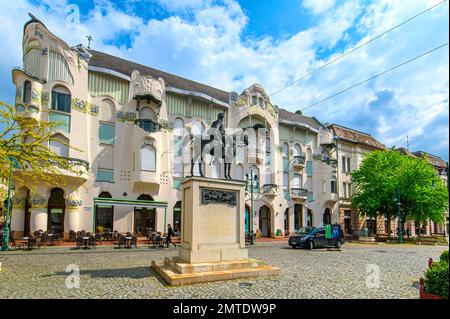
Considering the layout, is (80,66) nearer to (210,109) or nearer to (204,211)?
(210,109)

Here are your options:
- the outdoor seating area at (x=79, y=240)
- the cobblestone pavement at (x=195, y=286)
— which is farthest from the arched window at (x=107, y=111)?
the cobblestone pavement at (x=195, y=286)

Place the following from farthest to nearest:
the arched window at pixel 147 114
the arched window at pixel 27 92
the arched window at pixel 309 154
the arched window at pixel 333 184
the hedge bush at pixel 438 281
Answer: the arched window at pixel 333 184, the arched window at pixel 309 154, the arched window at pixel 147 114, the arched window at pixel 27 92, the hedge bush at pixel 438 281

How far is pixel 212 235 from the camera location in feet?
35.0

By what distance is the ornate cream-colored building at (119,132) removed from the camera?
2423cm

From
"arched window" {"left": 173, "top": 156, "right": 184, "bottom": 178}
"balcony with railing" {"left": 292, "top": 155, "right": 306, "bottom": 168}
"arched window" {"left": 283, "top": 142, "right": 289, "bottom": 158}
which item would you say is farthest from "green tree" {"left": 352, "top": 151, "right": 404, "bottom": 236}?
"arched window" {"left": 173, "top": 156, "right": 184, "bottom": 178}

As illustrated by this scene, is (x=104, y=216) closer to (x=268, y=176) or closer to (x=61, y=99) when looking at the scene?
(x=61, y=99)

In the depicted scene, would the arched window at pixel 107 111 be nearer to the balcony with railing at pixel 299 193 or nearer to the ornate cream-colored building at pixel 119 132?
the ornate cream-colored building at pixel 119 132

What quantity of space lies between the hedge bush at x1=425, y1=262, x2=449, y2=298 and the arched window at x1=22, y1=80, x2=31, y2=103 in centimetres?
2631

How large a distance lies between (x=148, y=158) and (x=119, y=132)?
3.34 metres

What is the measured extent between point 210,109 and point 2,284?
2584cm

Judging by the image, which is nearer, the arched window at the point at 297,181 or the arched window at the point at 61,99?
the arched window at the point at 61,99

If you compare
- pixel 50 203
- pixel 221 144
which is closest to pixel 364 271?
pixel 221 144

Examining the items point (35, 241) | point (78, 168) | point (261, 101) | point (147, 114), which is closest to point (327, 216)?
point (261, 101)
